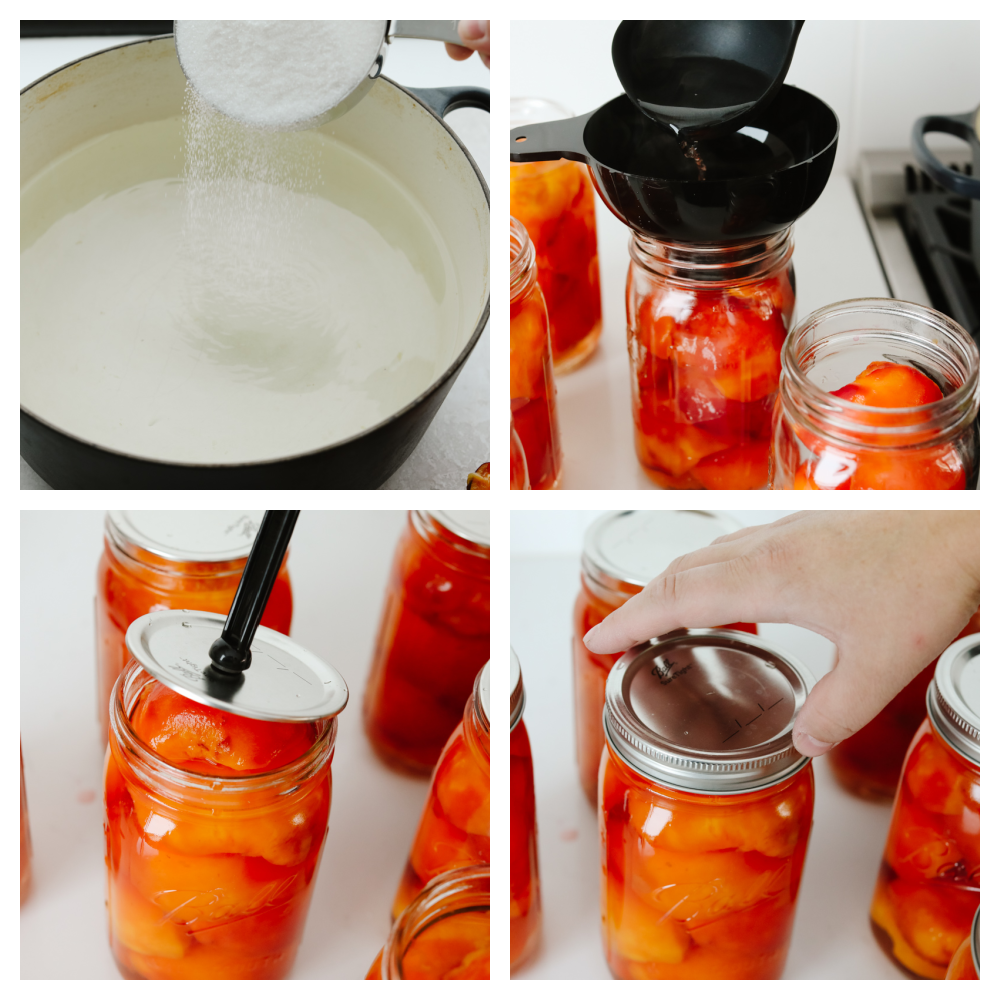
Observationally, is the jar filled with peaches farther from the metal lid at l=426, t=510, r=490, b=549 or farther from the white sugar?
the white sugar

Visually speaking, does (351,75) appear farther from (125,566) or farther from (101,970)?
(101,970)

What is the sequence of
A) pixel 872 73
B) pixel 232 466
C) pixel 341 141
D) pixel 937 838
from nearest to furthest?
pixel 232 466, pixel 937 838, pixel 341 141, pixel 872 73

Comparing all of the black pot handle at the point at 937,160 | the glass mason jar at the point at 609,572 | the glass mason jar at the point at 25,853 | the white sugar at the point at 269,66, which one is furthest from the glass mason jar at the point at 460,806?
the black pot handle at the point at 937,160

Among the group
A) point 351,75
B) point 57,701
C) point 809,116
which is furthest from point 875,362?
point 57,701

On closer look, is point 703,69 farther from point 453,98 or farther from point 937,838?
point 937,838

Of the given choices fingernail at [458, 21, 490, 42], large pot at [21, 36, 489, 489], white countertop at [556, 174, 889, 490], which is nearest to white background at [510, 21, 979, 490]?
white countertop at [556, 174, 889, 490]

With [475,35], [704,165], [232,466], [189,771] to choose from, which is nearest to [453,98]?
[475,35]

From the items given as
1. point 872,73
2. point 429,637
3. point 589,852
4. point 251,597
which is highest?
point 872,73
